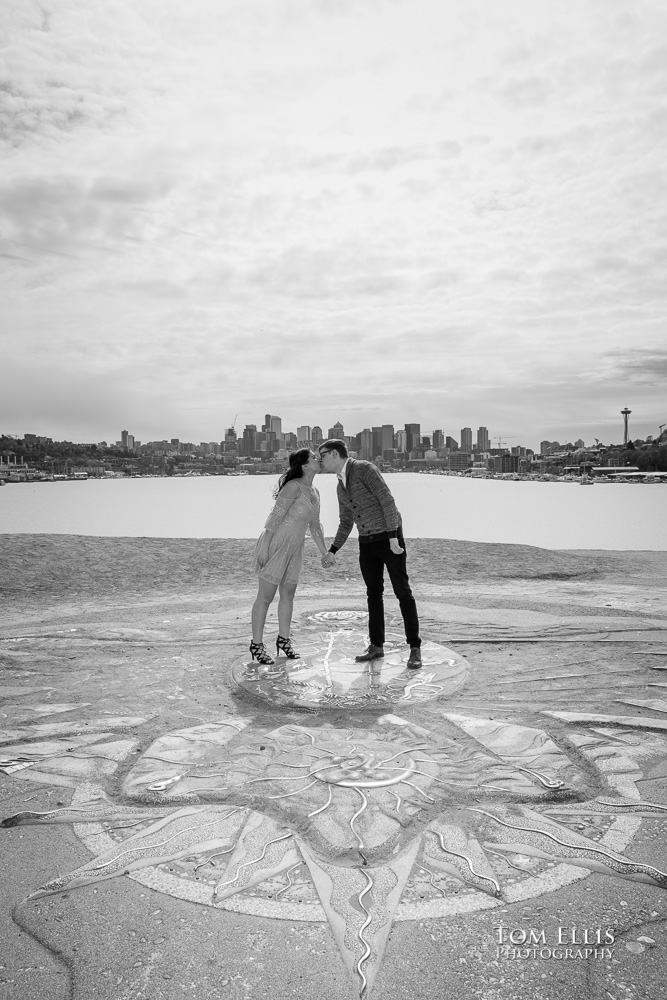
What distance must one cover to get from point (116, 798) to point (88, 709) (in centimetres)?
179

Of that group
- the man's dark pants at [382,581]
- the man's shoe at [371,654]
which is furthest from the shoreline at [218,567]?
the man's dark pants at [382,581]

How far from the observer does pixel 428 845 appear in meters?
3.38

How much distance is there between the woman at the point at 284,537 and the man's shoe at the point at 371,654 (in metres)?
0.69

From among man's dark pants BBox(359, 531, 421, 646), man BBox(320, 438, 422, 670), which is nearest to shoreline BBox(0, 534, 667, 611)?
man's dark pants BBox(359, 531, 421, 646)

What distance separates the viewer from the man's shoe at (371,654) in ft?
22.5

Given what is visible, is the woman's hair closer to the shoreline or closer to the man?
the man

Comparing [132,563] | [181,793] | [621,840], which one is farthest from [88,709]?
[132,563]

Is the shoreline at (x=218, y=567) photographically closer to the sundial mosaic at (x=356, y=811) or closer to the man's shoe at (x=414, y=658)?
the man's shoe at (x=414, y=658)

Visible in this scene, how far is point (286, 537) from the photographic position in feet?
22.4

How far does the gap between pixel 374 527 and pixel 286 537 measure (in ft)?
3.01

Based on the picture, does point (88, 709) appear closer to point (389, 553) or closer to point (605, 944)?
point (389, 553)

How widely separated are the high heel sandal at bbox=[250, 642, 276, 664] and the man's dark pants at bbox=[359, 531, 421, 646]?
1.12 metres

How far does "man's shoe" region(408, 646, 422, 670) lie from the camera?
21.6 ft

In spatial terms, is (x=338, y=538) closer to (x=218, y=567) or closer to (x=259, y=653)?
(x=259, y=653)
